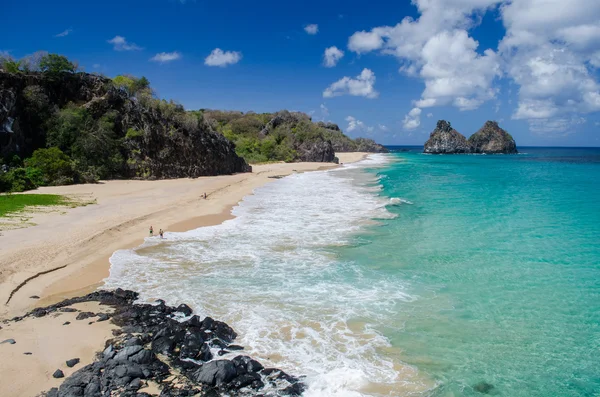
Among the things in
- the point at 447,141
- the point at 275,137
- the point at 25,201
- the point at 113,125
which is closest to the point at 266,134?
the point at 275,137

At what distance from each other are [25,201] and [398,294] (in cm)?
2117

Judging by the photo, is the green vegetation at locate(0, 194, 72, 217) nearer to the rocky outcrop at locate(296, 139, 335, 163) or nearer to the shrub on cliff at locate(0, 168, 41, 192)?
the shrub on cliff at locate(0, 168, 41, 192)

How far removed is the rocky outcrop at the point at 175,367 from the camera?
7348mm

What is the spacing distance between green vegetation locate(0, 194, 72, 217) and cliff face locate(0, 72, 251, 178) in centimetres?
776

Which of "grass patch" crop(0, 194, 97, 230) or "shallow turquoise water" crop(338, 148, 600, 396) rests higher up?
"grass patch" crop(0, 194, 97, 230)

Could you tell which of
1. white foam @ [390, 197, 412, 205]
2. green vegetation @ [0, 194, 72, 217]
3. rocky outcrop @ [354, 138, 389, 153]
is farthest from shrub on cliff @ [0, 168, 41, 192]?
rocky outcrop @ [354, 138, 389, 153]

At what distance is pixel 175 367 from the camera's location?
818 cm

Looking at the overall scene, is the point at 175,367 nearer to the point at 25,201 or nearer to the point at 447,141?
the point at 25,201

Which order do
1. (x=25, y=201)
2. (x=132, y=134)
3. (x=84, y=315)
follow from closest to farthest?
(x=84, y=315)
(x=25, y=201)
(x=132, y=134)

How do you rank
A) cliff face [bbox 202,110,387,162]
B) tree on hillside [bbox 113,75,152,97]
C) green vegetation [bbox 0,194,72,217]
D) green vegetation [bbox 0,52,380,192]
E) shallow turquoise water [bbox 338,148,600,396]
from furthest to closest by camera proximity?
cliff face [bbox 202,110,387,162], tree on hillside [bbox 113,75,152,97], green vegetation [bbox 0,52,380,192], green vegetation [bbox 0,194,72,217], shallow turquoise water [bbox 338,148,600,396]

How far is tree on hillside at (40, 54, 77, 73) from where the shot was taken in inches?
1356

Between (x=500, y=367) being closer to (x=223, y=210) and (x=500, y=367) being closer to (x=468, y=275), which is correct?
(x=468, y=275)

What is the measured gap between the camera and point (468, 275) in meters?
14.6

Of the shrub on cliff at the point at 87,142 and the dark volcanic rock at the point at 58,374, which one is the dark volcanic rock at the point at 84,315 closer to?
the dark volcanic rock at the point at 58,374
